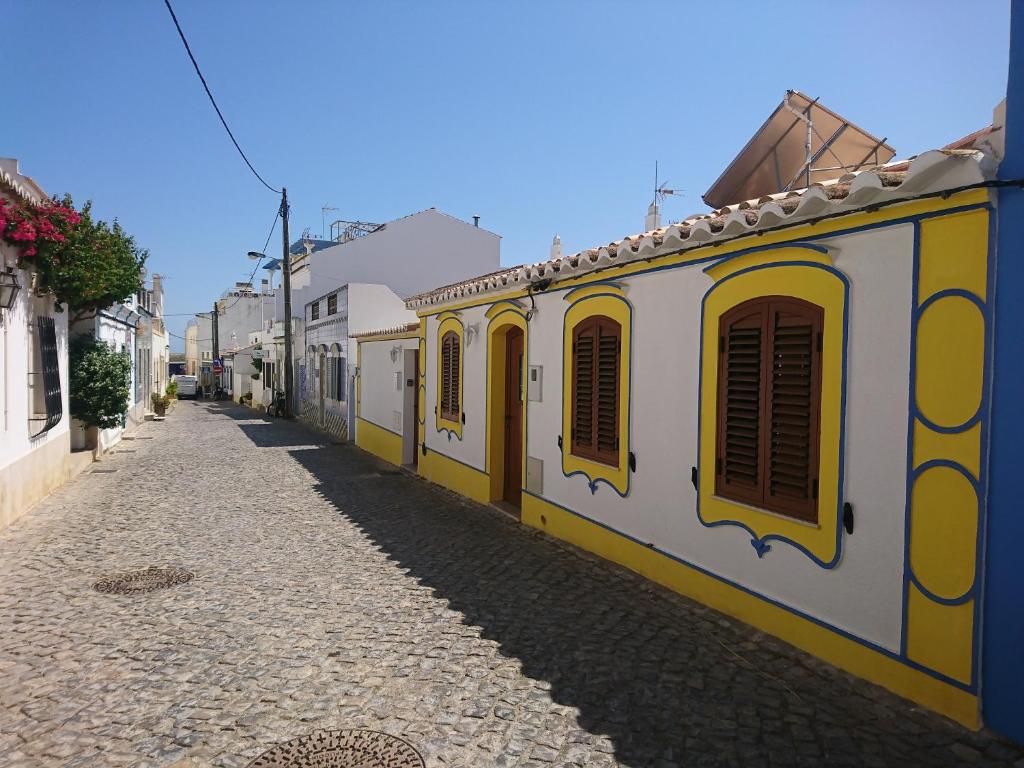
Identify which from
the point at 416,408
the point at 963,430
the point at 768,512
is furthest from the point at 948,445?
the point at 416,408

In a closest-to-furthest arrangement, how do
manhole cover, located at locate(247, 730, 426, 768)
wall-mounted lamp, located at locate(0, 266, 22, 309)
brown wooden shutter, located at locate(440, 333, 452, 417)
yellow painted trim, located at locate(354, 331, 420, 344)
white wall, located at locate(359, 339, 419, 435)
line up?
manhole cover, located at locate(247, 730, 426, 768) → wall-mounted lamp, located at locate(0, 266, 22, 309) → brown wooden shutter, located at locate(440, 333, 452, 417) → yellow painted trim, located at locate(354, 331, 420, 344) → white wall, located at locate(359, 339, 419, 435)

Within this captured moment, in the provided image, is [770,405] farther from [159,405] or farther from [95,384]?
[159,405]

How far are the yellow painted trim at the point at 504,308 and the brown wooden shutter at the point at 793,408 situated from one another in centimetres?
422

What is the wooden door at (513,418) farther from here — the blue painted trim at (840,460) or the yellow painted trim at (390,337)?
the blue painted trim at (840,460)

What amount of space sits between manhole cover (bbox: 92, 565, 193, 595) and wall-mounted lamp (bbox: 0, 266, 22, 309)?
364 centimetres

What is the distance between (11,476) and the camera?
823 cm

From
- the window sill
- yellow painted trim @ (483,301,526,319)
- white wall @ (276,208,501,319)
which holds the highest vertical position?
white wall @ (276,208,501,319)

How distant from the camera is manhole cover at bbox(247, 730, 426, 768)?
3357 mm

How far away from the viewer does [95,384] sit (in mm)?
12008

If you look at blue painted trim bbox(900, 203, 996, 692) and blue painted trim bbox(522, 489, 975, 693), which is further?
blue painted trim bbox(522, 489, 975, 693)

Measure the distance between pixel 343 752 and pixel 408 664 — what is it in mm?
1043

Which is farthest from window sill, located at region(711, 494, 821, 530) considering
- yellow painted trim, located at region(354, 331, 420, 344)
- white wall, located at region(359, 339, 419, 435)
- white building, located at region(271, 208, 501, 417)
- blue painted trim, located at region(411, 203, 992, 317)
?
white building, located at region(271, 208, 501, 417)

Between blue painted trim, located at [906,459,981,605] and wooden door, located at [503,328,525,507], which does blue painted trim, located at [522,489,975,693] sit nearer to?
blue painted trim, located at [906,459,981,605]

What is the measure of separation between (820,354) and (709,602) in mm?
2227
